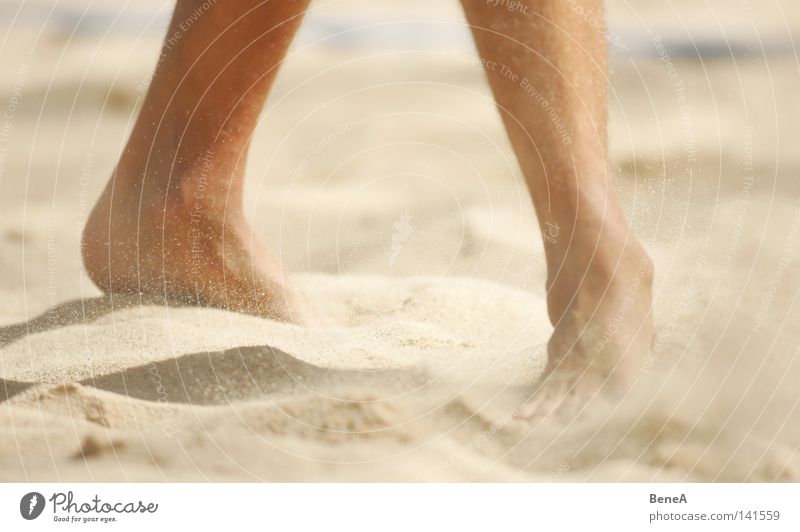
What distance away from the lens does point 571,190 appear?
99 centimetres

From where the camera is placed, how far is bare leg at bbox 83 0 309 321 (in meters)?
1.02

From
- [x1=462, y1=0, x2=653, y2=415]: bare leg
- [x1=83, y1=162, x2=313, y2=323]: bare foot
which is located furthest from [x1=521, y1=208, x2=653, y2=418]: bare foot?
[x1=83, y1=162, x2=313, y2=323]: bare foot

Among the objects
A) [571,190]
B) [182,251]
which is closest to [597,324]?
[571,190]

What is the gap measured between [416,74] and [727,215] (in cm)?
33

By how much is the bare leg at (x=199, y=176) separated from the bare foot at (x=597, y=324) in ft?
0.84

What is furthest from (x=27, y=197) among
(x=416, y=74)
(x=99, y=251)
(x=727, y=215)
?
(x=727, y=215)

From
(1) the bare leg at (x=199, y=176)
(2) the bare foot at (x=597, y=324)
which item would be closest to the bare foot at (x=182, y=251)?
(1) the bare leg at (x=199, y=176)

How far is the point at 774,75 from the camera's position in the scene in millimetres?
1038

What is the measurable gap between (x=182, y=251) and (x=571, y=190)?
379mm

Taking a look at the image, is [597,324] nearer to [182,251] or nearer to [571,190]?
[571,190]

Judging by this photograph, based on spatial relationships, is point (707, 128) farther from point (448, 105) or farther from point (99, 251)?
point (99, 251)

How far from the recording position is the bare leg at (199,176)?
1.02 m

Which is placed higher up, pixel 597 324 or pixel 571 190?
pixel 571 190

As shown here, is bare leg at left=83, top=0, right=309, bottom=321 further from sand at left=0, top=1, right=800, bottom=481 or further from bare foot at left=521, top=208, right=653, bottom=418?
bare foot at left=521, top=208, right=653, bottom=418
